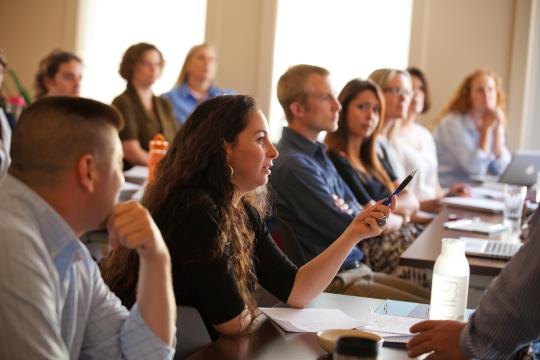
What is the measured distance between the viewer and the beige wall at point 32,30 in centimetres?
786

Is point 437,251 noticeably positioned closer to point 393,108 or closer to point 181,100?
point 393,108

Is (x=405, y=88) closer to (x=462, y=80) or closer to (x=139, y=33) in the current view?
(x=462, y=80)

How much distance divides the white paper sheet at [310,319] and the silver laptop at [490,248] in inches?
42.0

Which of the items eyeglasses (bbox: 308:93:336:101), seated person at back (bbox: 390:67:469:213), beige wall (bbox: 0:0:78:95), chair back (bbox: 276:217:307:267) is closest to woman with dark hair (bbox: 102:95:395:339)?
chair back (bbox: 276:217:307:267)

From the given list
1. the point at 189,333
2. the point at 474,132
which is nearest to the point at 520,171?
the point at 474,132

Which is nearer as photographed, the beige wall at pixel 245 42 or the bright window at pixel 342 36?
the bright window at pixel 342 36

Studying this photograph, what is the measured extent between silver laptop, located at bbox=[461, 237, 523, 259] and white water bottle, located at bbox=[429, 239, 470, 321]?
1096mm

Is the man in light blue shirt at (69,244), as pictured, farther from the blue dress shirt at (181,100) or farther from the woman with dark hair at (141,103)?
the blue dress shirt at (181,100)

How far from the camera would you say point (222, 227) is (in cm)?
198

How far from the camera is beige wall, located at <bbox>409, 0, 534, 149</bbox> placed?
675 centimetres

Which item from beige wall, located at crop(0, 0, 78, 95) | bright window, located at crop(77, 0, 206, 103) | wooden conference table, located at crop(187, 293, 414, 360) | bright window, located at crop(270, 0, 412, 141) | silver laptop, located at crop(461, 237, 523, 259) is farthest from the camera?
beige wall, located at crop(0, 0, 78, 95)

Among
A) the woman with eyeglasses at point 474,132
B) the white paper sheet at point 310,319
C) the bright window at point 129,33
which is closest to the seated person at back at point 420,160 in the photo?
the woman with eyeglasses at point 474,132

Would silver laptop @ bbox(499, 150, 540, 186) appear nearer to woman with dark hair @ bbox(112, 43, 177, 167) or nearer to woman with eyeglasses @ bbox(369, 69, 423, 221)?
woman with eyeglasses @ bbox(369, 69, 423, 221)

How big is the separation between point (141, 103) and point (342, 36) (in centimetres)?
244
